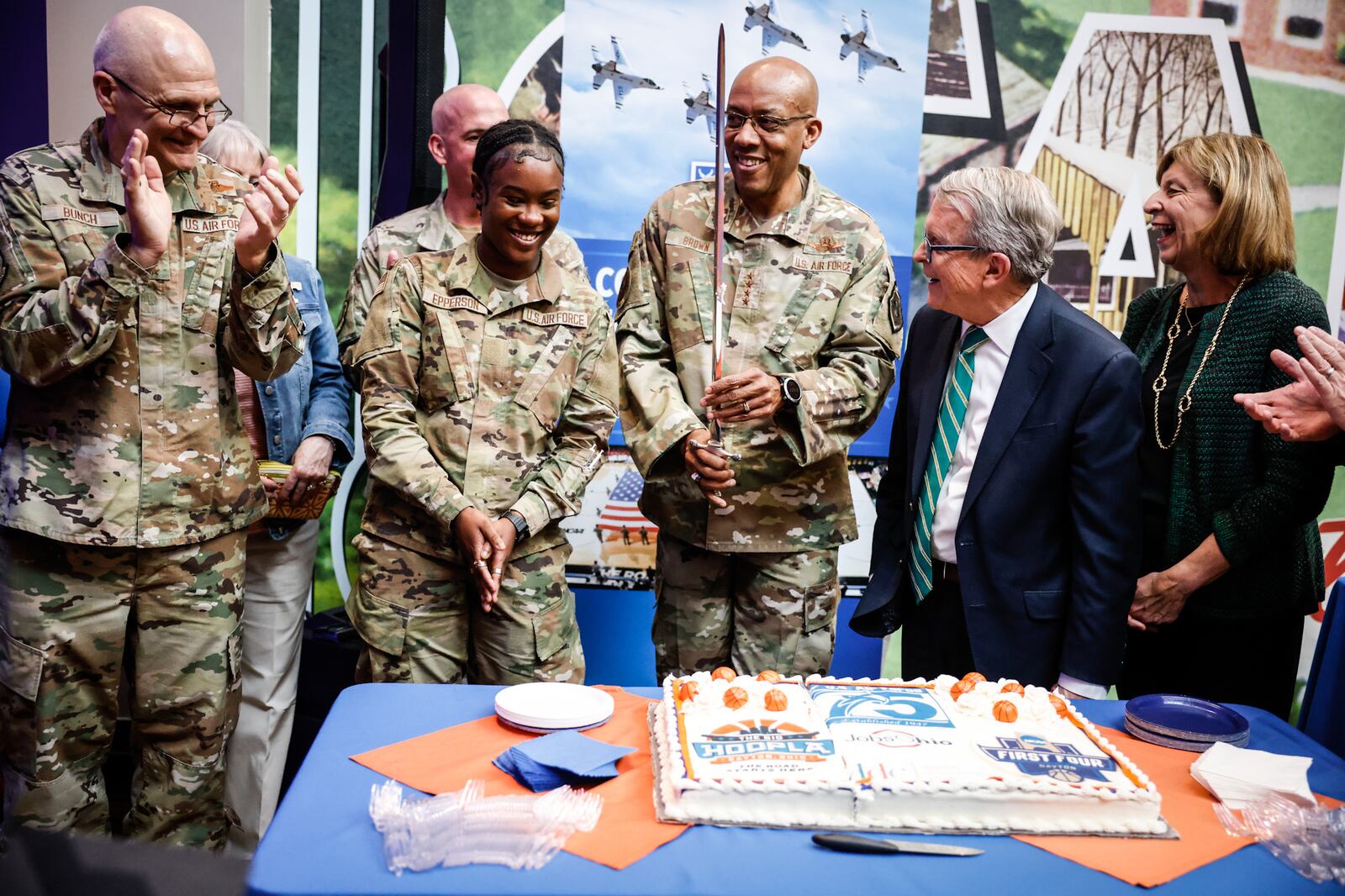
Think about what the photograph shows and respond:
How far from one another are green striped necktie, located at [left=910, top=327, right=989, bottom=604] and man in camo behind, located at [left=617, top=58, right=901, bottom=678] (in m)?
0.35

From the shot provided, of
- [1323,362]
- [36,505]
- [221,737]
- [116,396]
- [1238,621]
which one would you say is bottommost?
[221,737]

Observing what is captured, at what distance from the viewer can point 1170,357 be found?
2562 mm

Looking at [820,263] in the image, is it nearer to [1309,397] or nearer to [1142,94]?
[1309,397]

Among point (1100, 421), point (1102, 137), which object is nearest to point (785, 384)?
point (1100, 421)

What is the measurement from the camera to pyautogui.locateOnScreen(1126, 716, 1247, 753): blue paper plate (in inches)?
65.6

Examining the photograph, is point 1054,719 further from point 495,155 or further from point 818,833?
point 495,155

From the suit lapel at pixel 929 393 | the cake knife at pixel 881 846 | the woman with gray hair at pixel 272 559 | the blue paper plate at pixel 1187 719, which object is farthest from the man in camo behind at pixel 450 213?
the cake knife at pixel 881 846

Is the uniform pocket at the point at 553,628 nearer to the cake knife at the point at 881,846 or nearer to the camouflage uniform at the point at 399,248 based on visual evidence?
the camouflage uniform at the point at 399,248

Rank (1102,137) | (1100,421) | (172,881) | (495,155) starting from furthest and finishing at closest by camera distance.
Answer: (1102,137) → (495,155) → (1100,421) → (172,881)

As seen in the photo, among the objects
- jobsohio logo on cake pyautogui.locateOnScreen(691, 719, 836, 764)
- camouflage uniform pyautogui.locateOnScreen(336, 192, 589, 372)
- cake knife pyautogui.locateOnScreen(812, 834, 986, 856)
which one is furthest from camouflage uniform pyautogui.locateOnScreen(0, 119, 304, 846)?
cake knife pyautogui.locateOnScreen(812, 834, 986, 856)

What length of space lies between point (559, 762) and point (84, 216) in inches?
62.2

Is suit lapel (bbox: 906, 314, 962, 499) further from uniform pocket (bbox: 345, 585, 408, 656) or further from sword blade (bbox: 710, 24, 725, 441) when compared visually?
uniform pocket (bbox: 345, 585, 408, 656)

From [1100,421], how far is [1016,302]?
0.32m

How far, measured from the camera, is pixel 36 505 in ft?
7.16
